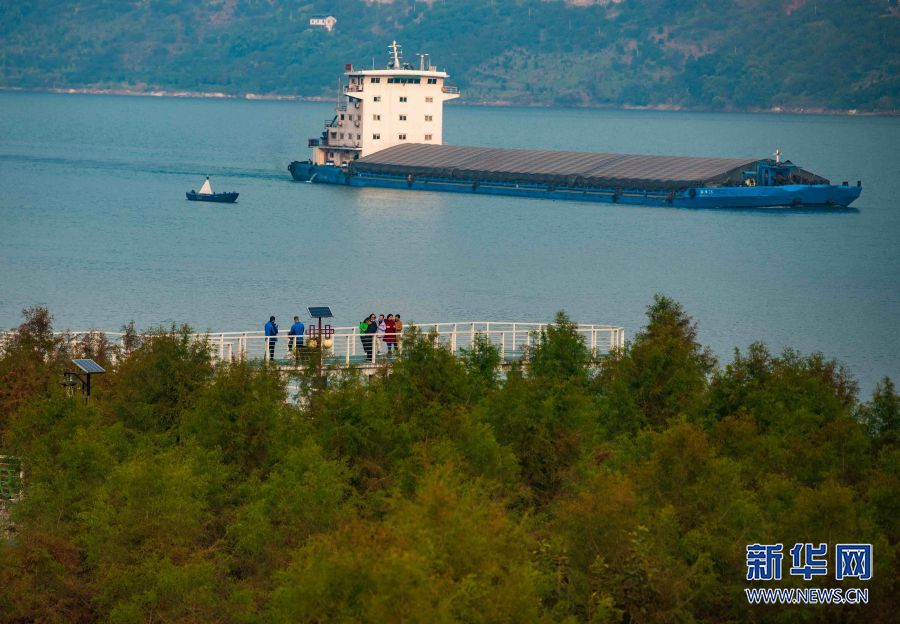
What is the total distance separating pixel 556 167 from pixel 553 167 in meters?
0.18

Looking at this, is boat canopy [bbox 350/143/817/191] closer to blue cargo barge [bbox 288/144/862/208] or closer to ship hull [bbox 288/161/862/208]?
blue cargo barge [bbox 288/144/862/208]

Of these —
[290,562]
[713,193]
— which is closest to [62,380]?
[290,562]

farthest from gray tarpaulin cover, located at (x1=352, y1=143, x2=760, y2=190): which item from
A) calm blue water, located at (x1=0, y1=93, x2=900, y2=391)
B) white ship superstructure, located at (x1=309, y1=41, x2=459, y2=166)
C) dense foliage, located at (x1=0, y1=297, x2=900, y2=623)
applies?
dense foliage, located at (x1=0, y1=297, x2=900, y2=623)

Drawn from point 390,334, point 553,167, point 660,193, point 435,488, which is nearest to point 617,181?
point 660,193

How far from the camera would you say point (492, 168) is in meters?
93.9

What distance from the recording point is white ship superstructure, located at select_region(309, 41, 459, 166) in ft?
315

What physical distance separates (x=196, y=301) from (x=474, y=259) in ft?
56.8

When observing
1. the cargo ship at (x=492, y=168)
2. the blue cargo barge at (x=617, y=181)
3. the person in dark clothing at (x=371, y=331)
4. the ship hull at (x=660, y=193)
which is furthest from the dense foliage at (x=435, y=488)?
the cargo ship at (x=492, y=168)

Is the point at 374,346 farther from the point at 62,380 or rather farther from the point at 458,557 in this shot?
the point at 458,557

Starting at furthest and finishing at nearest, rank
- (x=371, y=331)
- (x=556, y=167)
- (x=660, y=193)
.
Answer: (x=556, y=167), (x=660, y=193), (x=371, y=331)

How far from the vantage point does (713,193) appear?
3364 inches

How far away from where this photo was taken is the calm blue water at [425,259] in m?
50.2

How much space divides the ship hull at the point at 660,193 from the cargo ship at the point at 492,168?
0.05m

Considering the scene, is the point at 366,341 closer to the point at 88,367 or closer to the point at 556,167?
the point at 88,367
